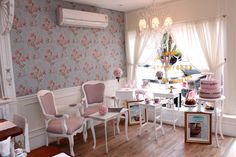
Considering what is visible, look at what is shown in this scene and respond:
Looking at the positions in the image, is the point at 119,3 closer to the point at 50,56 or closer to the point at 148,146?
the point at 50,56

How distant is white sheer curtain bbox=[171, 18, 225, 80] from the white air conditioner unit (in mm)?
1475

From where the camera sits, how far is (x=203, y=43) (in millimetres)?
3654

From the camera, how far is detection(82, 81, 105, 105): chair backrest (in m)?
4.00

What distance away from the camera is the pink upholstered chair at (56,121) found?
297 centimetres

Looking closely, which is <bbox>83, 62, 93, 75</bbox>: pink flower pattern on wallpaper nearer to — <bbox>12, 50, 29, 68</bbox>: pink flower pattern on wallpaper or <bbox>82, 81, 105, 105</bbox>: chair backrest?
<bbox>82, 81, 105, 105</bbox>: chair backrest

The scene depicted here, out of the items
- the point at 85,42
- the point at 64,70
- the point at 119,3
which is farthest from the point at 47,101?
the point at 119,3

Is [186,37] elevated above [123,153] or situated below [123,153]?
above

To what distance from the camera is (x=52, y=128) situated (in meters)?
3.07

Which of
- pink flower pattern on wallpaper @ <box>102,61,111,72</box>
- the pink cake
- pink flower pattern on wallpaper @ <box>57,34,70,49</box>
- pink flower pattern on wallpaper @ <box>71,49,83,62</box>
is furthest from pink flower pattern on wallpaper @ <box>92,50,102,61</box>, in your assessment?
Result: the pink cake

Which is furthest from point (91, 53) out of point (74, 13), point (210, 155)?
point (210, 155)

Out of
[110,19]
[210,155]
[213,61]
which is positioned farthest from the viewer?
[110,19]

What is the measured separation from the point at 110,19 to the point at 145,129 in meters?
2.50

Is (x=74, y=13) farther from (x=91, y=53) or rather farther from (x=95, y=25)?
(x=91, y=53)

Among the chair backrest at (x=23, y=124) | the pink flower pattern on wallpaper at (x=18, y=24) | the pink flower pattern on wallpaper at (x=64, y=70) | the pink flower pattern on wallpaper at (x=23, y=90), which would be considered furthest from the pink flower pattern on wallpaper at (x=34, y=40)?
the chair backrest at (x=23, y=124)
